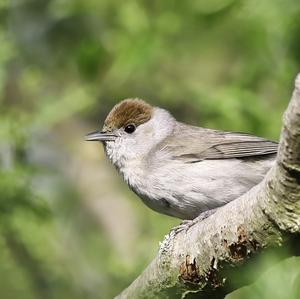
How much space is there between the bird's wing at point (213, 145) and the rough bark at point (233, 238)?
1.05 m

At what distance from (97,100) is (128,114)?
100 cm

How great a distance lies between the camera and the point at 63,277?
6.56m

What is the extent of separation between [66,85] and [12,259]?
196cm

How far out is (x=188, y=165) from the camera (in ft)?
15.5

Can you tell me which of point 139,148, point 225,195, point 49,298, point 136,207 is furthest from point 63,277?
point 225,195

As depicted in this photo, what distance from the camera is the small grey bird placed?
4.46 m

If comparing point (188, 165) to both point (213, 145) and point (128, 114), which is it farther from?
point (128, 114)

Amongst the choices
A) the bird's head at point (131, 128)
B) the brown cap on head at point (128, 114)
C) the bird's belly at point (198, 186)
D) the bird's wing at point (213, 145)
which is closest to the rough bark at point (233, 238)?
the bird's belly at point (198, 186)

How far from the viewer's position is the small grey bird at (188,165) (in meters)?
4.46

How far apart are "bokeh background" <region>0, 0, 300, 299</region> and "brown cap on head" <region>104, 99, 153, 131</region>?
1.17ft

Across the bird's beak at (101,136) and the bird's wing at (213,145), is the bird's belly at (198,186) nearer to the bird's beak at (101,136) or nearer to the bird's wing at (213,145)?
the bird's wing at (213,145)

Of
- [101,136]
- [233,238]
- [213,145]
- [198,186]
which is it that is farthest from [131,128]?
[233,238]

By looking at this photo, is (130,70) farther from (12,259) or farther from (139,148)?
(12,259)

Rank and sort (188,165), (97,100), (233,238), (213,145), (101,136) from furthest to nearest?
(97,100), (101,136), (213,145), (188,165), (233,238)
